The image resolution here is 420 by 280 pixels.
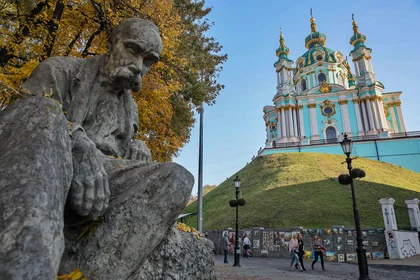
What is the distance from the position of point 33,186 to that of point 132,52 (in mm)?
1481

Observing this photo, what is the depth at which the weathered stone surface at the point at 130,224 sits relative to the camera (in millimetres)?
1577

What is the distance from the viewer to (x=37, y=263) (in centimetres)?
99

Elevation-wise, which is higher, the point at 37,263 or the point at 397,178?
the point at 397,178

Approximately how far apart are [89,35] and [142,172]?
9.70 meters

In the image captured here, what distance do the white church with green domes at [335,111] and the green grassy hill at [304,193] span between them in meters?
A: 5.17

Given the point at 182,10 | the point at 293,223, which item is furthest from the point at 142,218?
the point at 293,223

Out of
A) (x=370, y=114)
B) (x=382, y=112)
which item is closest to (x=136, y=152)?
(x=370, y=114)

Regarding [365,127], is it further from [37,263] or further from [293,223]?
[37,263]

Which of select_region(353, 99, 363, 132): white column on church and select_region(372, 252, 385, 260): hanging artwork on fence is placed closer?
select_region(372, 252, 385, 260): hanging artwork on fence

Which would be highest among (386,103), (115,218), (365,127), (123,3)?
(386,103)

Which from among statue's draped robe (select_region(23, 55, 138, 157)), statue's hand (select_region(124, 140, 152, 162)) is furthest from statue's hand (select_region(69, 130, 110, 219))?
statue's hand (select_region(124, 140, 152, 162))

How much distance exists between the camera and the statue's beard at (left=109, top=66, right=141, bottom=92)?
2.29 m

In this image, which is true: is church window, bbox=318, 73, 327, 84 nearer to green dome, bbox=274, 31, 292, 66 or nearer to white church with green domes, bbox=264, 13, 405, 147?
white church with green domes, bbox=264, 13, 405, 147

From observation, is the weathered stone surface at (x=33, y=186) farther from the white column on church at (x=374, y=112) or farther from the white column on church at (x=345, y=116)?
the white column on church at (x=374, y=112)
